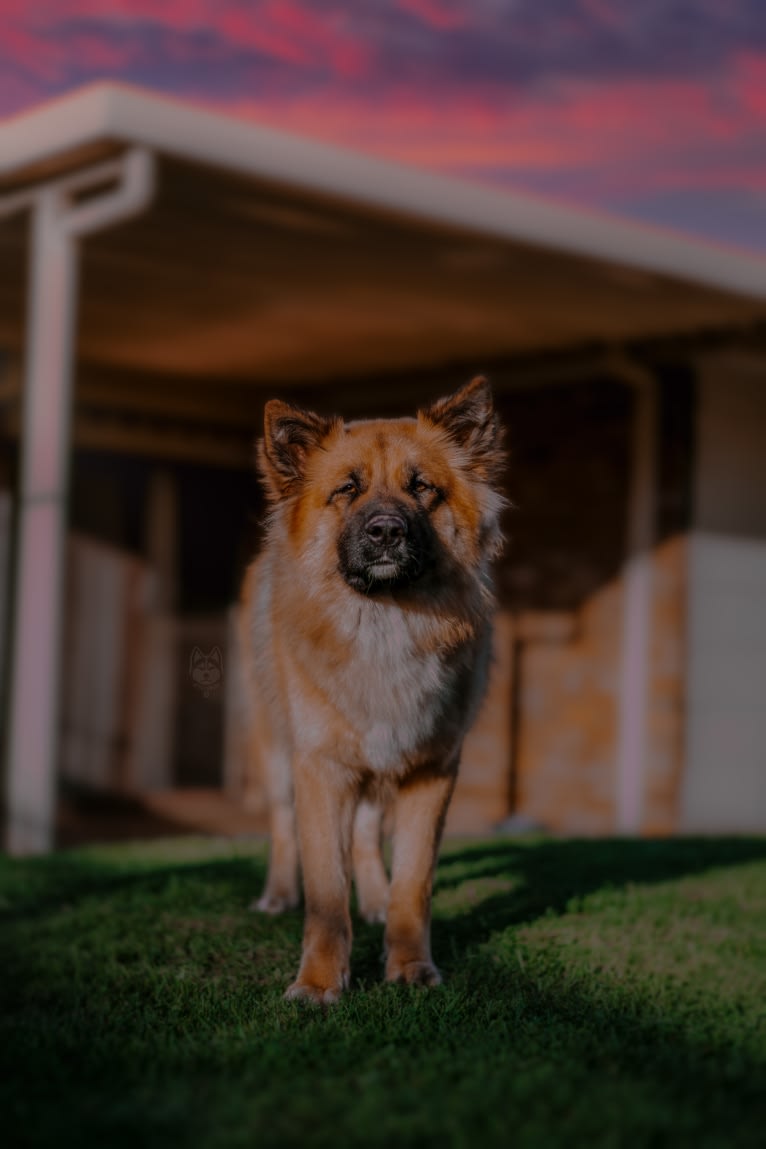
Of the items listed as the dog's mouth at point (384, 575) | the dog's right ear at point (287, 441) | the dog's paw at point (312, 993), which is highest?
the dog's right ear at point (287, 441)

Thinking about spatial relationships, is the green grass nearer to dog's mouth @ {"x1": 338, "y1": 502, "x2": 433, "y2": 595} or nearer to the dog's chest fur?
the dog's chest fur

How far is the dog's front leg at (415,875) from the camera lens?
4.13 m

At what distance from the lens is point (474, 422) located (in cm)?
432

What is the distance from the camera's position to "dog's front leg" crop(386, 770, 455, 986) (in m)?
4.13

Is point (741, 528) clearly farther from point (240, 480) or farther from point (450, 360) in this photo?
point (240, 480)

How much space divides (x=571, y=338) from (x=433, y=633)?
7694mm

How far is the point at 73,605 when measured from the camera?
47.5 feet

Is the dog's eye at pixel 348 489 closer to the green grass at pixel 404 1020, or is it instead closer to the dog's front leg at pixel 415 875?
the dog's front leg at pixel 415 875

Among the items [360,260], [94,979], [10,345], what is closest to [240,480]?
[10,345]

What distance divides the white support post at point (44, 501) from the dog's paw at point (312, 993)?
4.26 meters

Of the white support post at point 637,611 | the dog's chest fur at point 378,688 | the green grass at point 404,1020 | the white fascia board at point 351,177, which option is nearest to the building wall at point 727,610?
the white support post at point 637,611

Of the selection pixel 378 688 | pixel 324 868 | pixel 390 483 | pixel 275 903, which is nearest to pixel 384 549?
pixel 390 483

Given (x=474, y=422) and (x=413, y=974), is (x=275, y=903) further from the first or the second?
(x=474, y=422)

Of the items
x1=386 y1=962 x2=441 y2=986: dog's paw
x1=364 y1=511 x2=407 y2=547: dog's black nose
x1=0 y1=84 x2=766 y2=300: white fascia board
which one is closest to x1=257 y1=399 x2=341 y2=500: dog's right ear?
x1=364 y1=511 x2=407 y2=547: dog's black nose
